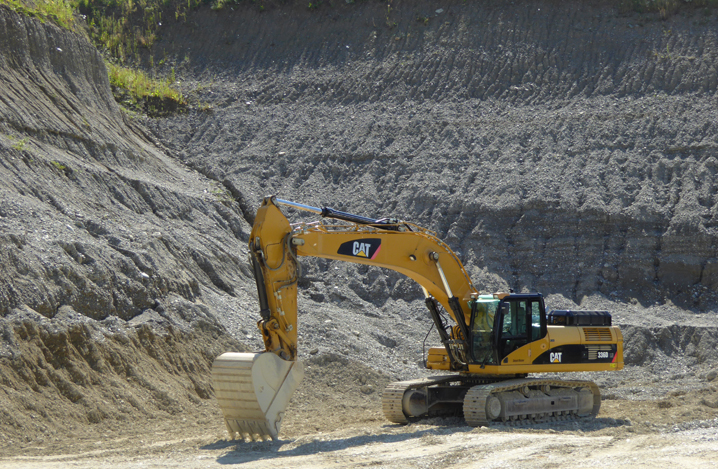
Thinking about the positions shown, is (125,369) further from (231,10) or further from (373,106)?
(231,10)

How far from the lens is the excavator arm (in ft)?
31.3


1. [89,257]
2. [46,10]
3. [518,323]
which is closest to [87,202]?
[89,257]

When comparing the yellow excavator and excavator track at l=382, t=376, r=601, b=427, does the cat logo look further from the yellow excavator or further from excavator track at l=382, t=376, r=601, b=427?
excavator track at l=382, t=376, r=601, b=427

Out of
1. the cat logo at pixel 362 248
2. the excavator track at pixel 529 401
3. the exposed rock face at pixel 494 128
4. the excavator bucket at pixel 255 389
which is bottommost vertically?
the excavator track at pixel 529 401

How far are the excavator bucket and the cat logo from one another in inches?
75.6

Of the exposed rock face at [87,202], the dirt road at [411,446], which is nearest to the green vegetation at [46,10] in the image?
the exposed rock face at [87,202]

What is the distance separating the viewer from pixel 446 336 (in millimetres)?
12383

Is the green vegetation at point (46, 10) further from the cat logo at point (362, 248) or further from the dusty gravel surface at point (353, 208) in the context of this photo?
the cat logo at point (362, 248)

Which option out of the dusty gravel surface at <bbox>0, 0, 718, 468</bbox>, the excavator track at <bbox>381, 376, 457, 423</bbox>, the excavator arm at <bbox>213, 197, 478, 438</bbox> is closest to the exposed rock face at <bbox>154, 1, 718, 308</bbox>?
the dusty gravel surface at <bbox>0, 0, 718, 468</bbox>

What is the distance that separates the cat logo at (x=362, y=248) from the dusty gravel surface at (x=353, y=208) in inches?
107

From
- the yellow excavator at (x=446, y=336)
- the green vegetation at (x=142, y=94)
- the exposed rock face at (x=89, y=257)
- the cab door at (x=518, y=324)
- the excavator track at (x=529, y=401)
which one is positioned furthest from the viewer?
the green vegetation at (x=142, y=94)

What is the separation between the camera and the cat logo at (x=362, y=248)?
10829mm

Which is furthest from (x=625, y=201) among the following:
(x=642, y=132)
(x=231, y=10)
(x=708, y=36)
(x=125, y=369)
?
(x=231, y=10)

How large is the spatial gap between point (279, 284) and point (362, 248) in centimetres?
159
